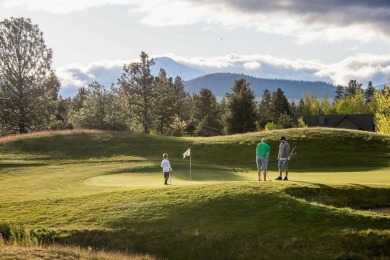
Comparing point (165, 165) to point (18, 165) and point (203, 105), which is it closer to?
point (18, 165)

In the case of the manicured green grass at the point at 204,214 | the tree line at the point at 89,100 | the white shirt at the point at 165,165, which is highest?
the tree line at the point at 89,100

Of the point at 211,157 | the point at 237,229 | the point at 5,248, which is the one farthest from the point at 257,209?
the point at 211,157

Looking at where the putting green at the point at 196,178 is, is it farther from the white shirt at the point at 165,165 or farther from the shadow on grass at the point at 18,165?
the shadow on grass at the point at 18,165

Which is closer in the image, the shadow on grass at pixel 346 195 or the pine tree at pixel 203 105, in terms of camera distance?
the shadow on grass at pixel 346 195

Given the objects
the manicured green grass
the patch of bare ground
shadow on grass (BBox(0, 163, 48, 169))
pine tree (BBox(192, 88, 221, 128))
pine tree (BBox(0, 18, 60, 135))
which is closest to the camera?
the manicured green grass

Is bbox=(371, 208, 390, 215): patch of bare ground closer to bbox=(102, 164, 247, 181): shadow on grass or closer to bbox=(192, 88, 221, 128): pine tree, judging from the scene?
bbox=(102, 164, 247, 181): shadow on grass

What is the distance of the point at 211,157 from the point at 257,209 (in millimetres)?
24380

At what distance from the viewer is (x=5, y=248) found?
1585 cm

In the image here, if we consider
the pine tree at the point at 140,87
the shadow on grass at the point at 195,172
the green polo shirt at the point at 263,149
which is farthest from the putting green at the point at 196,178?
the pine tree at the point at 140,87

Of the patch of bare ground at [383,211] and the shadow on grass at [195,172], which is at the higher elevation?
the shadow on grass at [195,172]

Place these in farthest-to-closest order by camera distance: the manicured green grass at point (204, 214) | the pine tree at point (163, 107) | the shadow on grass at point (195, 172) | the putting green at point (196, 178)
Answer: the pine tree at point (163, 107), the shadow on grass at point (195, 172), the putting green at point (196, 178), the manicured green grass at point (204, 214)

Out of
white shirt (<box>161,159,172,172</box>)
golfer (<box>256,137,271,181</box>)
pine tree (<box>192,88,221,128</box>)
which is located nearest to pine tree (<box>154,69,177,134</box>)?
pine tree (<box>192,88,221,128</box>)

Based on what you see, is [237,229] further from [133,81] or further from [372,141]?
[133,81]

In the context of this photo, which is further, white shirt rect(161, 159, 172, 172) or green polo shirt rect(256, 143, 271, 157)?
white shirt rect(161, 159, 172, 172)
